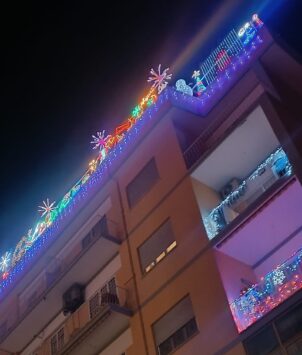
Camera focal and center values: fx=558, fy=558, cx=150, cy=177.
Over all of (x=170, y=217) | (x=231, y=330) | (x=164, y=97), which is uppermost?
(x=164, y=97)

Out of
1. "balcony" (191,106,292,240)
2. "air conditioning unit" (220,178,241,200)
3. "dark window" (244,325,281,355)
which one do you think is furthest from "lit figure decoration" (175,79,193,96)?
"dark window" (244,325,281,355)

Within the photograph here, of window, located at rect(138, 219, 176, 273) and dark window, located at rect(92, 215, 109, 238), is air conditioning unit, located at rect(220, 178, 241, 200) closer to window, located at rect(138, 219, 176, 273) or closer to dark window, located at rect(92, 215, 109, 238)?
window, located at rect(138, 219, 176, 273)

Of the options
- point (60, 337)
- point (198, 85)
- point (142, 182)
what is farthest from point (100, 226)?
point (198, 85)

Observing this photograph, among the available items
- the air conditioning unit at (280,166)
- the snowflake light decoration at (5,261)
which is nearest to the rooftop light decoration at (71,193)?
the snowflake light decoration at (5,261)

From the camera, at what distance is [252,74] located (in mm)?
20469

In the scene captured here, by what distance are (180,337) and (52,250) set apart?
10952mm

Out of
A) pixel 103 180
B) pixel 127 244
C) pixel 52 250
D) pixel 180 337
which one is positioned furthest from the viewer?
pixel 52 250

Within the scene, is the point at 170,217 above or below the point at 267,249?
above

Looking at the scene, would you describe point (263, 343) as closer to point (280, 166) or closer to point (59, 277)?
point (280, 166)

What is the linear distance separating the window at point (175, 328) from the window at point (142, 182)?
18.4 ft

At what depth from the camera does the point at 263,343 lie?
1448 cm

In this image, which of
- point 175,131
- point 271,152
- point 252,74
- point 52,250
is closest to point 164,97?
point 175,131

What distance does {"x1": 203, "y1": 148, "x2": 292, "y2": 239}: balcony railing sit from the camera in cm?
1783

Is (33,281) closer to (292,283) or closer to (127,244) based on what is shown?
(127,244)
